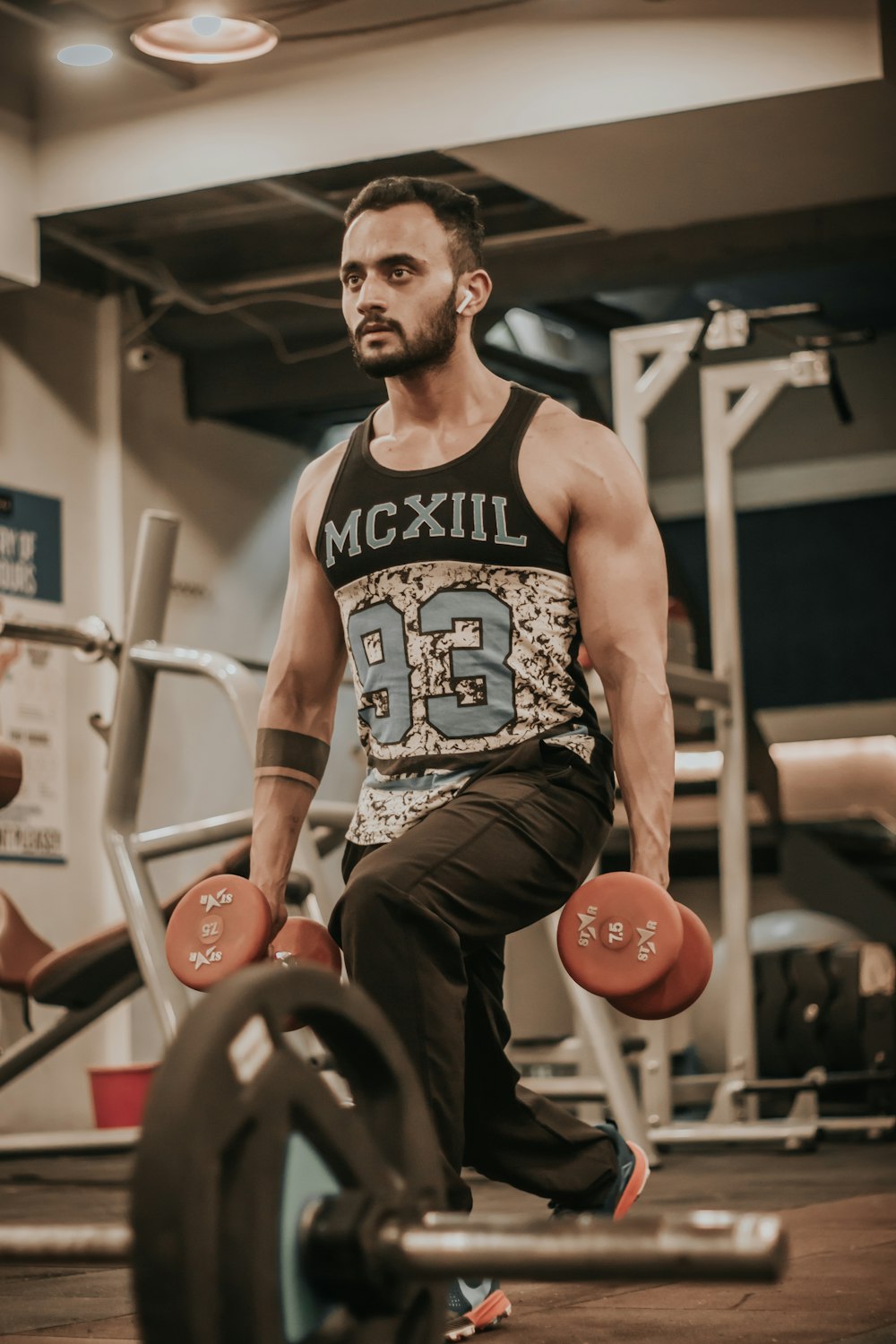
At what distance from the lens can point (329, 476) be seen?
2.23 meters

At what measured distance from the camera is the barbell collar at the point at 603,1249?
3.48ft

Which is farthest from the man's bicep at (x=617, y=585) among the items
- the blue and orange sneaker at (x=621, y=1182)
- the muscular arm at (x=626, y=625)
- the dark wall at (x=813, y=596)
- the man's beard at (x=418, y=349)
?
the dark wall at (x=813, y=596)

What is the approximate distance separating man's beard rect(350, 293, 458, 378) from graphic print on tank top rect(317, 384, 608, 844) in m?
0.12

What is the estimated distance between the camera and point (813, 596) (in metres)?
8.30

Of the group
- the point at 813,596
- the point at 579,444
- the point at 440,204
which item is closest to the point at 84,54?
the point at 440,204

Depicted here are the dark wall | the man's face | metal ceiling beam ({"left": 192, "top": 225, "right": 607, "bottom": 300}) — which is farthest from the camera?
the dark wall

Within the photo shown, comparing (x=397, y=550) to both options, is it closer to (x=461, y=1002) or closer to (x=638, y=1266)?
(x=461, y=1002)

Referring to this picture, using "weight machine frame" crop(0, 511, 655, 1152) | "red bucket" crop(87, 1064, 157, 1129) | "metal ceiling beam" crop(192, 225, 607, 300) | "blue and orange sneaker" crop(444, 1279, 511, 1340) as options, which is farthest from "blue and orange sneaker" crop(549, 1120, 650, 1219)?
"metal ceiling beam" crop(192, 225, 607, 300)

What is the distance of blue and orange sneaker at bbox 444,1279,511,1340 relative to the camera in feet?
7.05

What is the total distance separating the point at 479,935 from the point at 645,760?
301 millimetres

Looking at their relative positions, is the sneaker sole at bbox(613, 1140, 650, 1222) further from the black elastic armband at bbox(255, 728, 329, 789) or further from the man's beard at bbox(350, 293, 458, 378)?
the man's beard at bbox(350, 293, 458, 378)

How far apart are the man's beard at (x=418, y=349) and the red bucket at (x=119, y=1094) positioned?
3.37m

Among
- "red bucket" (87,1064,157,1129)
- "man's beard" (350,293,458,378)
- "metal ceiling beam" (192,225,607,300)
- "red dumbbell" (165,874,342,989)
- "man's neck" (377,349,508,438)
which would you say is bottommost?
"red bucket" (87,1064,157,1129)

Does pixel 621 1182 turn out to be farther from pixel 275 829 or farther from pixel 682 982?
pixel 275 829
